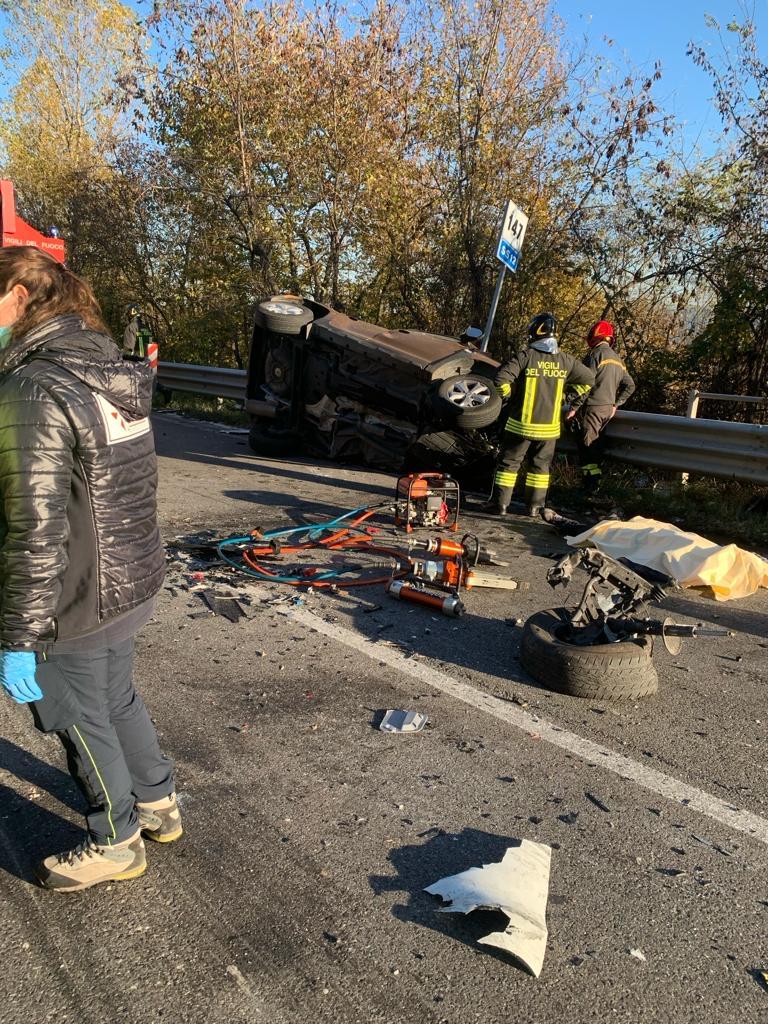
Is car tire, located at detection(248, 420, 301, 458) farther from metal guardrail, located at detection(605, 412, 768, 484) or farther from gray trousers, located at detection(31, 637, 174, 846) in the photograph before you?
gray trousers, located at detection(31, 637, 174, 846)

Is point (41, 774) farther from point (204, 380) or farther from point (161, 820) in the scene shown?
point (204, 380)

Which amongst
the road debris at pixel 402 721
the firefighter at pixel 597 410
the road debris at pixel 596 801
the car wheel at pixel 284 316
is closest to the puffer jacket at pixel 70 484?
the road debris at pixel 402 721

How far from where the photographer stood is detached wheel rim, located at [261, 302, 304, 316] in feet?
29.2

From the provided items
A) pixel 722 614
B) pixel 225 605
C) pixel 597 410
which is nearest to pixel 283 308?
pixel 597 410

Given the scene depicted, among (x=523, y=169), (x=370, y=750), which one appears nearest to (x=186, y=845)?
(x=370, y=750)

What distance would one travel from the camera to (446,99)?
12484mm

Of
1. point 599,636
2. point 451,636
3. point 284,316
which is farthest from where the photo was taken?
point 284,316

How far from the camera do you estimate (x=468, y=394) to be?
730cm

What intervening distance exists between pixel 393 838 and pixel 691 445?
18.2 ft

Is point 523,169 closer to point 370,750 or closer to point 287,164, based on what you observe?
point 287,164

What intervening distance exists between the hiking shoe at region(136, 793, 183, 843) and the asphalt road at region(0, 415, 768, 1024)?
5 cm

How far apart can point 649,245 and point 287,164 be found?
22.4 ft

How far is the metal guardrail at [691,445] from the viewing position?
6605 mm

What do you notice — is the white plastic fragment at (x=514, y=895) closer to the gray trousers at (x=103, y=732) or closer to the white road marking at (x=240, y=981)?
the white road marking at (x=240, y=981)
